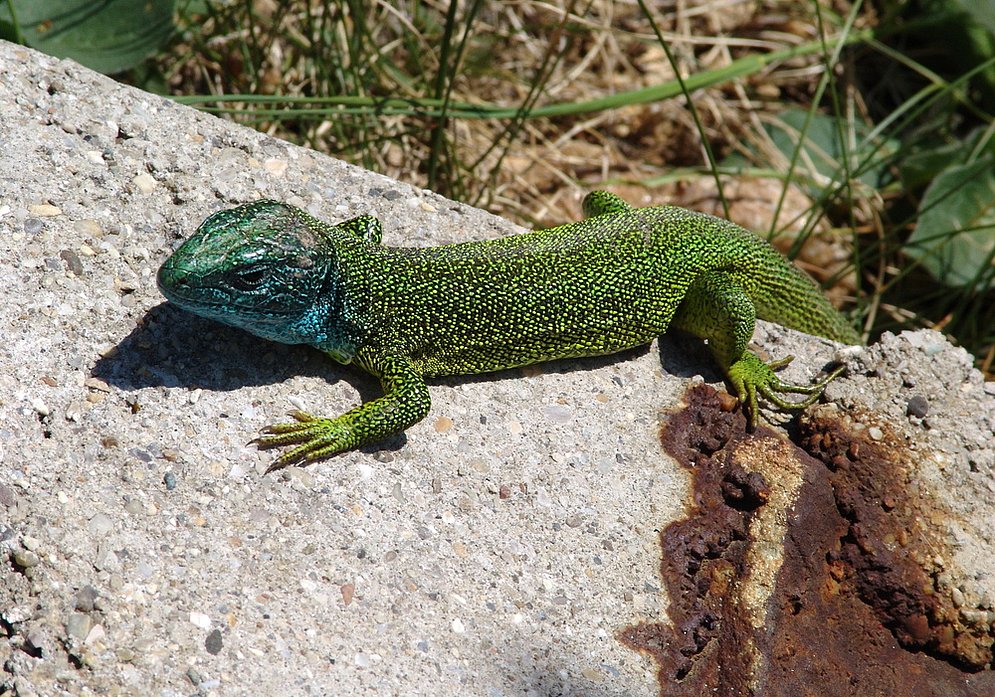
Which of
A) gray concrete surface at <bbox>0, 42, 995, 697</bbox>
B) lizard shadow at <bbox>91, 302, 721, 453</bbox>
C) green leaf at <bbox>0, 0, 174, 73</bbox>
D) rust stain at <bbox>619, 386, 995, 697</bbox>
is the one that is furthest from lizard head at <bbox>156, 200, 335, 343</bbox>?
green leaf at <bbox>0, 0, 174, 73</bbox>

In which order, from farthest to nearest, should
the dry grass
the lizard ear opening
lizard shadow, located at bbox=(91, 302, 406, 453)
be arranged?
1. the dry grass
2. the lizard ear opening
3. lizard shadow, located at bbox=(91, 302, 406, 453)

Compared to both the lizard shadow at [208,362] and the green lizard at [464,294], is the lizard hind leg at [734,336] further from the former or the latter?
Result: the lizard shadow at [208,362]

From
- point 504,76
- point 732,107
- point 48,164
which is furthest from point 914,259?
point 48,164

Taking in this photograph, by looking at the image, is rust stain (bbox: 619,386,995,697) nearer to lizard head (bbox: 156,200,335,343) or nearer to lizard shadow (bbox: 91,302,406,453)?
lizard shadow (bbox: 91,302,406,453)

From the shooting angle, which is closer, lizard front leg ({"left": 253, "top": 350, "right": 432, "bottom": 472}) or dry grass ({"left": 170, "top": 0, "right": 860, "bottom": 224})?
lizard front leg ({"left": 253, "top": 350, "right": 432, "bottom": 472})

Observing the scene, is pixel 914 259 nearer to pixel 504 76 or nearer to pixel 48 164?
pixel 504 76
